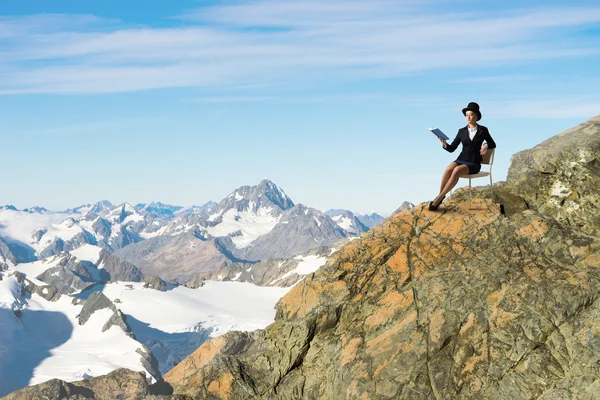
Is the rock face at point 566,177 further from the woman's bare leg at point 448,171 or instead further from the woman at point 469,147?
the woman's bare leg at point 448,171

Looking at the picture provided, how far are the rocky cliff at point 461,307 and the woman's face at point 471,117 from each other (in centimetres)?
329

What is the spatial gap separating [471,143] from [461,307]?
6.04m

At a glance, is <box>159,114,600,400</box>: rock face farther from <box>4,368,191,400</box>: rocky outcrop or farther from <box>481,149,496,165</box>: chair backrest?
<box>4,368,191,400</box>: rocky outcrop

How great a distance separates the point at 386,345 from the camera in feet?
60.2

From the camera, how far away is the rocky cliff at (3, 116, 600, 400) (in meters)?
16.8

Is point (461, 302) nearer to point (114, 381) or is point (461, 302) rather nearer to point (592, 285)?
point (592, 285)

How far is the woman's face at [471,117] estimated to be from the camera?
20.6m

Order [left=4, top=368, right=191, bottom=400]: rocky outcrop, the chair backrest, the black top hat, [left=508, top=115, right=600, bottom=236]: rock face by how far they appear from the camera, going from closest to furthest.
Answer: the black top hat, the chair backrest, [left=508, top=115, right=600, bottom=236]: rock face, [left=4, top=368, right=191, bottom=400]: rocky outcrop

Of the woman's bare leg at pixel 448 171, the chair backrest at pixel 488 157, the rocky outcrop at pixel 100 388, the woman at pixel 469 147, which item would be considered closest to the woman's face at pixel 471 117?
the woman at pixel 469 147

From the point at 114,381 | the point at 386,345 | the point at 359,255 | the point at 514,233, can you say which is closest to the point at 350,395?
the point at 386,345

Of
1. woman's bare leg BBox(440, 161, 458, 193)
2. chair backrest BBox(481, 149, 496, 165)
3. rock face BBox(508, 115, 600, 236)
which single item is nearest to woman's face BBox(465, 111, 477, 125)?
chair backrest BBox(481, 149, 496, 165)

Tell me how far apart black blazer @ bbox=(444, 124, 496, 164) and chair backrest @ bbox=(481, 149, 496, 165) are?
0.22 metres

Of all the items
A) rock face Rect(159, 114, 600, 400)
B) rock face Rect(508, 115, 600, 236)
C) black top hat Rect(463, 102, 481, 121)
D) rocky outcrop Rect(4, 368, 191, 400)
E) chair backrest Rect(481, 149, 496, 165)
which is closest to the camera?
rock face Rect(159, 114, 600, 400)

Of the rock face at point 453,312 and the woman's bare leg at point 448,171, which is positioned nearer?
the rock face at point 453,312
